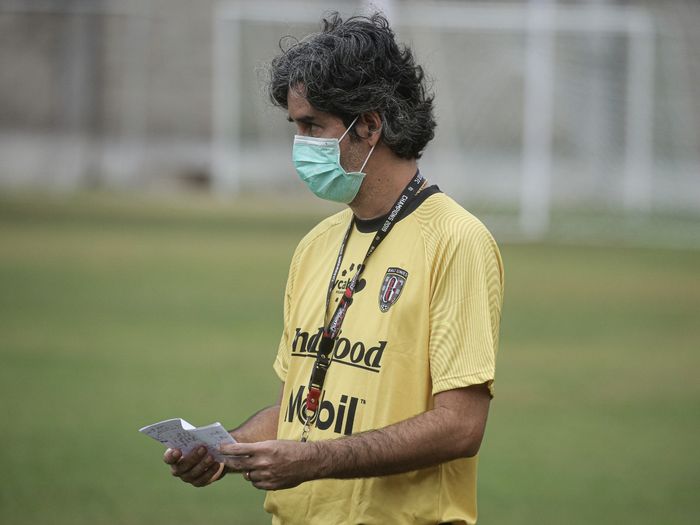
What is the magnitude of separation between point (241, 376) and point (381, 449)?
32.4 feet

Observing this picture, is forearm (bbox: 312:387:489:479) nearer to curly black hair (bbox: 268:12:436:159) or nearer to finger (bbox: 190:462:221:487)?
finger (bbox: 190:462:221:487)

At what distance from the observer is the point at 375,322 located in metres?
3.99

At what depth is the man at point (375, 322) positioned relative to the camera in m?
3.81

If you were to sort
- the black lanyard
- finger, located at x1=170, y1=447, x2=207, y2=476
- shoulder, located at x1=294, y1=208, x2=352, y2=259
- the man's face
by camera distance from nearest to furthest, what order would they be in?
finger, located at x1=170, y1=447, x2=207, y2=476 < the black lanyard < the man's face < shoulder, located at x1=294, y1=208, x2=352, y2=259

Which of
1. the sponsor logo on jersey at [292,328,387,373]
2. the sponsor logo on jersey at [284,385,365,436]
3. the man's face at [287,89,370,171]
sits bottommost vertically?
the sponsor logo on jersey at [284,385,365,436]

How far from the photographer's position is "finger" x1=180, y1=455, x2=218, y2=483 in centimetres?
395

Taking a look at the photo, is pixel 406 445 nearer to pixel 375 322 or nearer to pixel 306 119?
pixel 375 322

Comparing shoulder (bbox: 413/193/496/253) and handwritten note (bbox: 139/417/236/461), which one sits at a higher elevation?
shoulder (bbox: 413/193/496/253)

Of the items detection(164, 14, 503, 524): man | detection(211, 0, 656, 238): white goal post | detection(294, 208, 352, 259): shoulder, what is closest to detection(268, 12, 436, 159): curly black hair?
detection(164, 14, 503, 524): man

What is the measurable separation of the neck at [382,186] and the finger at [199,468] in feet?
3.09

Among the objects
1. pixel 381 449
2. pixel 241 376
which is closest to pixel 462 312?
pixel 381 449

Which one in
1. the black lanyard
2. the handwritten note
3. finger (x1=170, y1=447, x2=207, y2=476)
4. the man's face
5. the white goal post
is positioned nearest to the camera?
the handwritten note

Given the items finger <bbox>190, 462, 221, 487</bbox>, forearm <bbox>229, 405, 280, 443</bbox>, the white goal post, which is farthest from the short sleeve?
the white goal post

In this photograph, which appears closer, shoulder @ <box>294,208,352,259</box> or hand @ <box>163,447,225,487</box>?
hand @ <box>163,447,225,487</box>
